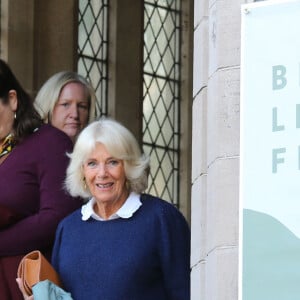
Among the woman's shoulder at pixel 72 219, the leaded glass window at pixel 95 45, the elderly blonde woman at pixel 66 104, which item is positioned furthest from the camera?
the leaded glass window at pixel 95 45

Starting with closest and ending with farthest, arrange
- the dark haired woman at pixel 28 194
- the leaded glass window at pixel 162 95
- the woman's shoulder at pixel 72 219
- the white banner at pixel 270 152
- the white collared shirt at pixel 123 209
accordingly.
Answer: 1. the white banner at pixel 270 152
2. the white collared shirt at pixel 123 209
3. the woman's shoulder at pixel 72 219
4. the dark haired woman at pixel 28 194
5. the leaded glass window at pixel 162 95

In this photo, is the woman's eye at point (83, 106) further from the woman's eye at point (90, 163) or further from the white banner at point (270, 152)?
the white banner at point (270, 152)

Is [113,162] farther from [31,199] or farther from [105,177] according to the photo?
[31,199]

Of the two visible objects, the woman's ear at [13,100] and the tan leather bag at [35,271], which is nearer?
the tan leather bag at [35,271]

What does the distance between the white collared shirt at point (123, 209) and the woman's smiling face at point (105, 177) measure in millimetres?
36

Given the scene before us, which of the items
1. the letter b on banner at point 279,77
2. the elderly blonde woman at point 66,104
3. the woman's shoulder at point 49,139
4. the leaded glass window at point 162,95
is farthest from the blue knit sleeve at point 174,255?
the leaded glass window at point 162,95

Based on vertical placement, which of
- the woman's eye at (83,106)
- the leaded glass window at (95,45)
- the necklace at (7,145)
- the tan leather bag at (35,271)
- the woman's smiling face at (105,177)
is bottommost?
the tan leather bag at (35,271)

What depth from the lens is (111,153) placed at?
10.3m

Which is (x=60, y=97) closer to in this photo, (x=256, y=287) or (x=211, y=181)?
(x=211, y=181)

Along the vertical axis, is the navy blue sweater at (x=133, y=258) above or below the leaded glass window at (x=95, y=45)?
below

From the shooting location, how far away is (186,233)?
10.4 meters

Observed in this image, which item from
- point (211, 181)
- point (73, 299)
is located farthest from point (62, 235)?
point (211, 181)

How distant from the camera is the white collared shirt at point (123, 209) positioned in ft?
Answer: 33.9

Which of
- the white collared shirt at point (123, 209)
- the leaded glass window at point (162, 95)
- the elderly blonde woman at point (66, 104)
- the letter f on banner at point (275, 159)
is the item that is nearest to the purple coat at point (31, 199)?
the white collared shirt at point (123, 209)
